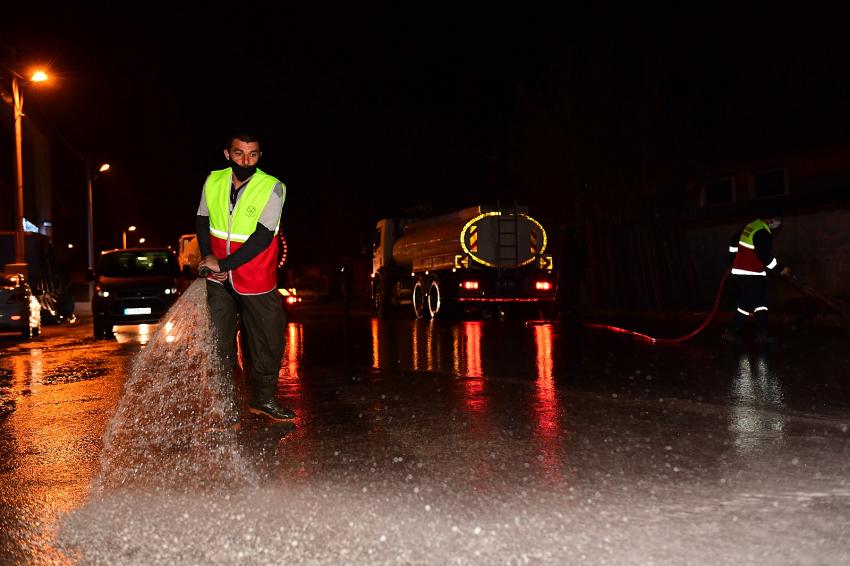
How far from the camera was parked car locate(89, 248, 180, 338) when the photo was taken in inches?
744

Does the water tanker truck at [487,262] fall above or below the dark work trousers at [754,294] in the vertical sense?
above

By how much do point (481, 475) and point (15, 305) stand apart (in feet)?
49.5

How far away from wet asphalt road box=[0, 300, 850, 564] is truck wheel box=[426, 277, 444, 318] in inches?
496

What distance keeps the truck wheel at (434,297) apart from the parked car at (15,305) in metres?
9.15

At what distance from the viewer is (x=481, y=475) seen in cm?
532

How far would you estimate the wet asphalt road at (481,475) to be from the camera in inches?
159

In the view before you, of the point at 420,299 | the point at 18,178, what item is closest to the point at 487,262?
the point at 420,299

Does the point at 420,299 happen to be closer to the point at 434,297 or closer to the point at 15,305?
the point at 434,297

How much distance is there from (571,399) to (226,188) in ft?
11.4

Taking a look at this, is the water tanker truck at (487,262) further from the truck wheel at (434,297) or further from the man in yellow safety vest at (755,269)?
the man in yellow safety vest at (755,269)

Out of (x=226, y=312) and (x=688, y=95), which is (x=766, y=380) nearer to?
(x=226, y=312)

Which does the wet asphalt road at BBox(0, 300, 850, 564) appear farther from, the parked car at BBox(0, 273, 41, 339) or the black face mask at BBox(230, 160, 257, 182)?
the parked car at BBox(0, 273, 41, 339)

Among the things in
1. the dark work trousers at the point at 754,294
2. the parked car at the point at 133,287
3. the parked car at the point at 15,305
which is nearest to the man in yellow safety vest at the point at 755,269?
the dark work trousers at the point at 754,294

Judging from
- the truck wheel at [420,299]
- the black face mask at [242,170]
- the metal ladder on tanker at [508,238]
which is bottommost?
the truck wheel at [420,299]
